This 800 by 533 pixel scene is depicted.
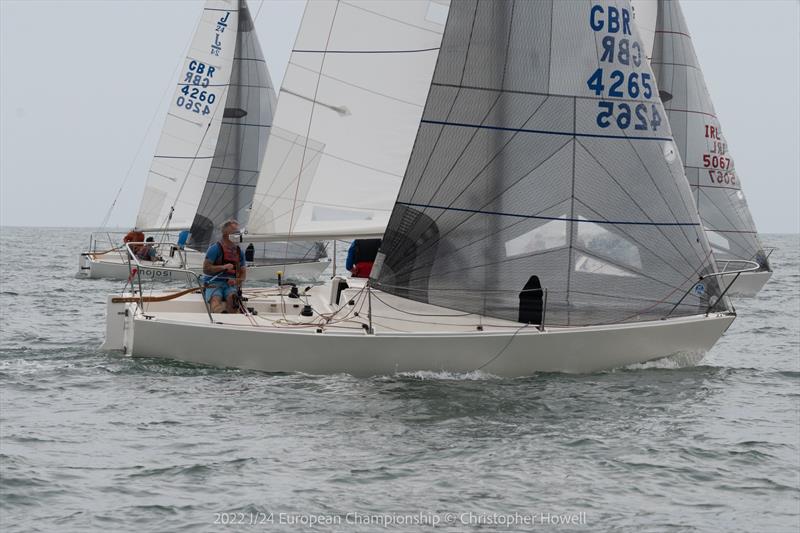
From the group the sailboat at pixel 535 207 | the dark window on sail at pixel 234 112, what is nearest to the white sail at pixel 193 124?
the dark window on sail at pixel 234 112

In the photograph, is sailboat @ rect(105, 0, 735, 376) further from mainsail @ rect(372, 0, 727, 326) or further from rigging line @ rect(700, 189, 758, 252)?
rigging line @ rect(700, 189, 758, 252)

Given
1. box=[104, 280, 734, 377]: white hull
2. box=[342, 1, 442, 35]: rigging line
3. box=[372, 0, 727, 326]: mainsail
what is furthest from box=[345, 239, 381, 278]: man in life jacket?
box=[342, 1, 442, 35]: rigging line

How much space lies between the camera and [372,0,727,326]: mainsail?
460 inches

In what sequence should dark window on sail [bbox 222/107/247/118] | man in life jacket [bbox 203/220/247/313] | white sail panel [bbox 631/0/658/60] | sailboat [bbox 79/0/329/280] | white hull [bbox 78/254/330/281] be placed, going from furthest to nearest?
dark window on sail [bbox 222/107/247/118] → sailboat [bbox 79/0/329/280] → white hull [bbox 78/254/330/281] → white sail panel [bbox 631/0/658/60] → man in life jacket [bbox 203/220/247/313]

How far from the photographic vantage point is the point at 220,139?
27.7 m

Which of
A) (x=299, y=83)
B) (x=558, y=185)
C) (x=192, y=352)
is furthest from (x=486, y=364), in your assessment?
(x=299, y=83)

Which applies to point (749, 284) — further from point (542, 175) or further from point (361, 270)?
point (542, 175)

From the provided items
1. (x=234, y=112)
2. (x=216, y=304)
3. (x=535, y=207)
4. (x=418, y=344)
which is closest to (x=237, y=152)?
(x=234, y=112)

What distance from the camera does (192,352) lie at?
1175 cm

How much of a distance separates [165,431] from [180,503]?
6.72 ft

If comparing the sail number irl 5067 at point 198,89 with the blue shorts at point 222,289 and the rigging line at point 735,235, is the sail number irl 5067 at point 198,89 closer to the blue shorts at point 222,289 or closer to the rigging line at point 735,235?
the rigging line at point 735,235

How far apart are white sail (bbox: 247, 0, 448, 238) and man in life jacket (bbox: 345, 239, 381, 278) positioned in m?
0.55

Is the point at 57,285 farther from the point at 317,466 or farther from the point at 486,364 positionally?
the point at 317,466

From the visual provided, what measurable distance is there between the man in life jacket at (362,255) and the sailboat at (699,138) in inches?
460
